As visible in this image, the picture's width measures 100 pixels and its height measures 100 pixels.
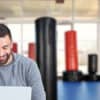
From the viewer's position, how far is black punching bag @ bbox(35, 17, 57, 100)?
3.15 m

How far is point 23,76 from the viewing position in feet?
4.73

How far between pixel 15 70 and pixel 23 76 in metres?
0.06

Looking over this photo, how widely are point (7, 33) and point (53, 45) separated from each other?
6.19ft

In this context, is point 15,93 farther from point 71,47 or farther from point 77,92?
point 71,47

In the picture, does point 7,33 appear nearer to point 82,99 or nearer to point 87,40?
point 82,99

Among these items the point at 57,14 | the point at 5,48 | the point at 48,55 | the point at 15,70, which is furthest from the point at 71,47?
the point at 57,14

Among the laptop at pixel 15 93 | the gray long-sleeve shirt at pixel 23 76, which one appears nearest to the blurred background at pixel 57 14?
the gray long-sleeve shirt at pixel 23 76

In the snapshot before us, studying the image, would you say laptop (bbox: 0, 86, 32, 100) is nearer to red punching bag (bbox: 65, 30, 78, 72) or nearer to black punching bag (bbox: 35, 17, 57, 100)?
black punching bag (bbox: 35, 17, 57, 100)

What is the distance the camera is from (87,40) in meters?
9.00

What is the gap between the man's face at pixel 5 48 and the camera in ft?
4.41

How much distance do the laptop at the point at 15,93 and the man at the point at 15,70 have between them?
242 mm

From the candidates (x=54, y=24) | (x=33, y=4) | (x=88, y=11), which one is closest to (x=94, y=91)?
(x=54, y=24)

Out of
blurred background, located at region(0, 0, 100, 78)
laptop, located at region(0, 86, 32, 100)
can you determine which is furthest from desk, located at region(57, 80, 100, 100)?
laptop, located at region(0, 86, 32, 100)

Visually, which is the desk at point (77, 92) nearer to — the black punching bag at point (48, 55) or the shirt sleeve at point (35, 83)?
the black punching bag at point (48, 55)
